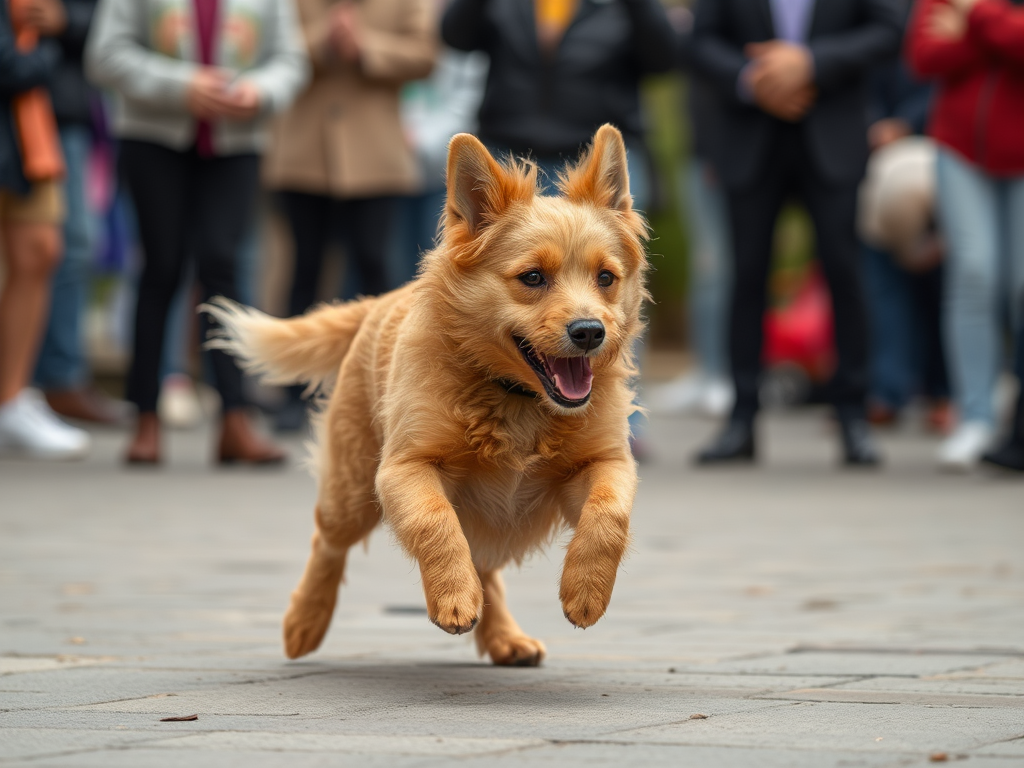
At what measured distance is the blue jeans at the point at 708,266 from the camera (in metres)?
12.6

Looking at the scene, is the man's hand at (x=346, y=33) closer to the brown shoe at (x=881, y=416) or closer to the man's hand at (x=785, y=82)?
the man's hand at (x=785, y=82)

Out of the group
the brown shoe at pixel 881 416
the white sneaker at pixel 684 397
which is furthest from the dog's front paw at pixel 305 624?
the white sneaker at pixel 684 397

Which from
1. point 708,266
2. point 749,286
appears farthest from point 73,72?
point 708,266

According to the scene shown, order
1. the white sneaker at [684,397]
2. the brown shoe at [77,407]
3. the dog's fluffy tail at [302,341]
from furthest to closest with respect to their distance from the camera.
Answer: the white sneaker at [684,397]
the brown shoe at [77,407]
the dog's fluffy tail at [302,341]

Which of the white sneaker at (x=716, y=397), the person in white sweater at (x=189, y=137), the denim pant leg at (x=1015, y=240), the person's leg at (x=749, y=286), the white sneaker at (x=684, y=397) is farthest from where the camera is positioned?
the white sneaker at (x=684, y=397)

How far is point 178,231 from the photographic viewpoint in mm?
8445

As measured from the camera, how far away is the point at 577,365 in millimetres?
3752

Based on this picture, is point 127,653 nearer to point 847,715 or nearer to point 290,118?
point 847,715

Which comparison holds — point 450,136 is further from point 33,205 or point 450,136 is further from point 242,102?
point 33,205

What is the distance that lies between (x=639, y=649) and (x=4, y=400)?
5.74 meters

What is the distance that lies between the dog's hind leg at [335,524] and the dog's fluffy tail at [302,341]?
0.45 meters

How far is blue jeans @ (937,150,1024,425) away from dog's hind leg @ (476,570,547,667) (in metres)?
5.09

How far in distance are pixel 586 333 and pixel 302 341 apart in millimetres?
A: 1265

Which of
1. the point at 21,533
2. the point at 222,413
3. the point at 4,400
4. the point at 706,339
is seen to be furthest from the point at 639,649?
the point at 706,339
